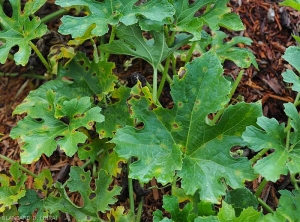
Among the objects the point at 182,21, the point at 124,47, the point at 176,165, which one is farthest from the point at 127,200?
the point at 182,21

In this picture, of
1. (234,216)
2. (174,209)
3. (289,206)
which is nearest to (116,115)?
(174,209)

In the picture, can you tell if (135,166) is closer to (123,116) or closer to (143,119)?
(143,119)

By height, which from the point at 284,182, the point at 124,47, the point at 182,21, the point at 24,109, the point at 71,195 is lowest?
the point at 71,195

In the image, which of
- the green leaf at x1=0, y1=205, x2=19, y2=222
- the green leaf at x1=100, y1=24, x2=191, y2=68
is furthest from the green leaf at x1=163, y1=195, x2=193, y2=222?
the green leaf at x1=0, y1=205, x2=19, y2=222

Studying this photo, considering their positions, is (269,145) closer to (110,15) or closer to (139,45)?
(139,45)

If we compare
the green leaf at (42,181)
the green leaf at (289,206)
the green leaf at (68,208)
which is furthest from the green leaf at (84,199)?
the green leaf at (289,206)
